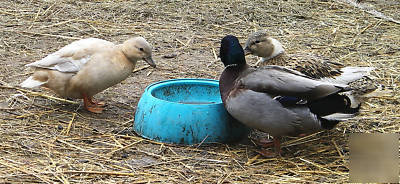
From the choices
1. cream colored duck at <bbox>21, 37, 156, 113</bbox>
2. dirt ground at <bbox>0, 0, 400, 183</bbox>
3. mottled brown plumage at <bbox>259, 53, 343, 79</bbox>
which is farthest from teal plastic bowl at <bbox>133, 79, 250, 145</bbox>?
mottled brown plumage at <bbox>259, 53, 343, 79</bbox>

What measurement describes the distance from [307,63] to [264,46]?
20.6 inches

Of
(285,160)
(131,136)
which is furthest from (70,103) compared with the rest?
(285,160)

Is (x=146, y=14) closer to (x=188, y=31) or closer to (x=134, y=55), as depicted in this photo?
(x=188, y=31)

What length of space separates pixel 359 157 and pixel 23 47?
14.3ft

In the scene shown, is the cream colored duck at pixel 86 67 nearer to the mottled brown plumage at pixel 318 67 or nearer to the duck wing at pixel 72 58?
the duck wing at pixel 72 58

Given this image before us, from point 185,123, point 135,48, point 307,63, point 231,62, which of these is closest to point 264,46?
point 307,63

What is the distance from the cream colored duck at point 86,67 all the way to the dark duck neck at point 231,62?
32.0 inches

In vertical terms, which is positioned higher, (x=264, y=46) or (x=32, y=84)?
(x=264, y=46)

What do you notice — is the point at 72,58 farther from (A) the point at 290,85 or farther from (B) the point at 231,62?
(A) the point at 290,85

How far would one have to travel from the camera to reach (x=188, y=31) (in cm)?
776

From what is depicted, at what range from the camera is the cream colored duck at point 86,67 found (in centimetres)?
486

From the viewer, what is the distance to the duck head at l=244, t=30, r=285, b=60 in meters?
5.32

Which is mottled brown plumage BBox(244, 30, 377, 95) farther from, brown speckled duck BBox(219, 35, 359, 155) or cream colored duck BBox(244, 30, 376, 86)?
brown speckled duck BBox(219, 35, 359, 155)

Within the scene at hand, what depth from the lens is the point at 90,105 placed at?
204 inches
